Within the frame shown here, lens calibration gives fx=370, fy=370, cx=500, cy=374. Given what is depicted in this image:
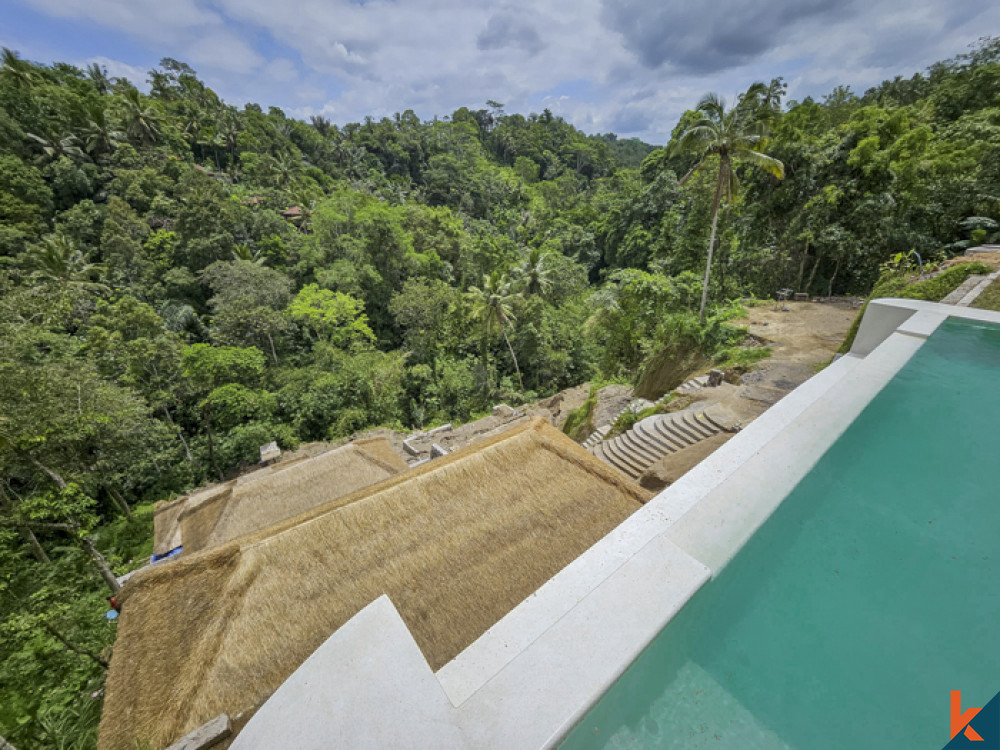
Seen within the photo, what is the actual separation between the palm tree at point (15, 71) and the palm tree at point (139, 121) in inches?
214

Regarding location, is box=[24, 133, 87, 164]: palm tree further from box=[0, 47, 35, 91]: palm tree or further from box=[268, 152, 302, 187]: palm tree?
box=[268, 152, 302, 187]: palm tree

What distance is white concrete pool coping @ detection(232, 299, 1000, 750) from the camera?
162 cm

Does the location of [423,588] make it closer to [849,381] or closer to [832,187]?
[849,381]

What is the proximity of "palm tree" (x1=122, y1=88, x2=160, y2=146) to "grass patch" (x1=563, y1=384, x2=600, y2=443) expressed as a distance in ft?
146

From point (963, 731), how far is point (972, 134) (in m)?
25.0

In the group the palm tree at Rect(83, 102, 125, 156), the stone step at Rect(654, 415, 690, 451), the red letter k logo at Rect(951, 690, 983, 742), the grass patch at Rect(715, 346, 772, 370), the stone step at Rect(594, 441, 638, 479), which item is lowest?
the stone step at Rect(594, 441, 638, 479)

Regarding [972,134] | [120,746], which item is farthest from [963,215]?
[120,746]

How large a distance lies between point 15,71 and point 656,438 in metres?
51.7

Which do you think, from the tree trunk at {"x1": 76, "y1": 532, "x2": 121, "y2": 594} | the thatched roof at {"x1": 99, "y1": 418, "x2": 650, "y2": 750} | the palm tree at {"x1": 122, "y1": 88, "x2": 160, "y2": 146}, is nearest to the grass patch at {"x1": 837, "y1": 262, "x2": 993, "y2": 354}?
the thatched roof at {"x1": 99, "y1": 418, "x2": 650, "y2": 750}

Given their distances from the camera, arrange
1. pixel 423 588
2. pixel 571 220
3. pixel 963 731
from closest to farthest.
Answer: pixel 963 731
pixel 423 588
pixel 571 220

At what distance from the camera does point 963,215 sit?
14.2 metres

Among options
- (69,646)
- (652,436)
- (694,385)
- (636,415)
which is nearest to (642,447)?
(652,436)

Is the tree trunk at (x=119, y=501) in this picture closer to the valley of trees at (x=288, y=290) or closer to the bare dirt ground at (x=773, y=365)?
the valley of trees at (x=288, y=290)

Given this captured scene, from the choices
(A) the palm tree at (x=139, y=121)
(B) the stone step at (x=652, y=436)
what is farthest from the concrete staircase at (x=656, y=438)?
(A) the palm tree at (x=139, y=121)
